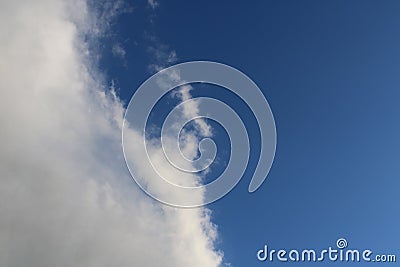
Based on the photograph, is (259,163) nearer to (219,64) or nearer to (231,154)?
(231,154)

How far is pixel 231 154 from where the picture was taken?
134 m

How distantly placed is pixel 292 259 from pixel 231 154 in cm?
2010

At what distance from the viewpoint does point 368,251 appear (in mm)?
124500

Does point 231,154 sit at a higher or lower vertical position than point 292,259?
higher

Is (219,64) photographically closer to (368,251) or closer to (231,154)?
(231,154)

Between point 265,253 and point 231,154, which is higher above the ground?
point 231,154

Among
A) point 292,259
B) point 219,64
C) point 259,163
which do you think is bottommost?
point 292,259

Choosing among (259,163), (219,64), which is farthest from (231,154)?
(219,64)

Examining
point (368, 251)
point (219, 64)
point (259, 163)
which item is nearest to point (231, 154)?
point (259, 163)

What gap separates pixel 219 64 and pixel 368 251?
37.6m

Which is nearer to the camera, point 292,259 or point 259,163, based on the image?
point 292,259

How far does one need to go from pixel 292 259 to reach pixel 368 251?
11.1m

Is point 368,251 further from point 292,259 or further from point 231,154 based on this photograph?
point 231,154

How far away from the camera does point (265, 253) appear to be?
125 m
